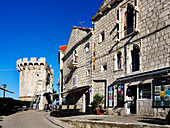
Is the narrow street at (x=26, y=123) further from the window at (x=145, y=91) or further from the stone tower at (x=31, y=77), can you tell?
the stone tower at (x=31, y=77)

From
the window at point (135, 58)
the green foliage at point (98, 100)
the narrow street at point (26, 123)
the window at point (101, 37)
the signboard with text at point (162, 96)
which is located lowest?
the narrow street at point (26, 123)

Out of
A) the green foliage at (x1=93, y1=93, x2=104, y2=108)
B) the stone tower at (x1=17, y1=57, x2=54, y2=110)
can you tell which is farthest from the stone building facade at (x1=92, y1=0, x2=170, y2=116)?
the stone tower at (x1=17, y1=57, x2=54, y2=110)

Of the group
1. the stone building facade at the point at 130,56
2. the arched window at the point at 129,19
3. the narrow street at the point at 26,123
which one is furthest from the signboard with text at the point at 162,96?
the arched window at the point at 129,19

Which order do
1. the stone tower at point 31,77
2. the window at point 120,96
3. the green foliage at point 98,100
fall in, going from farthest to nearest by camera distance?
the stone tower at point 31,77, the green foliage at point 98,100, the window at point 120,96

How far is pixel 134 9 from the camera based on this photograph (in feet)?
50.9

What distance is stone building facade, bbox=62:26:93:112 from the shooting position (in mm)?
22531

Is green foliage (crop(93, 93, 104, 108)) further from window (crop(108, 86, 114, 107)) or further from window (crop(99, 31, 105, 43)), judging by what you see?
window (crop(99, 31, 105, 43))

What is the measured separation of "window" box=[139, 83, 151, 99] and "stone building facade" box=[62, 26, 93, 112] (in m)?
7.52

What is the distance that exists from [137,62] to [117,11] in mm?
5007

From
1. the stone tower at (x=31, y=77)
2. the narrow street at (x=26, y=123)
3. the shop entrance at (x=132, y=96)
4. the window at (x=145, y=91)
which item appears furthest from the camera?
the stone tower at (x=31, y=77)

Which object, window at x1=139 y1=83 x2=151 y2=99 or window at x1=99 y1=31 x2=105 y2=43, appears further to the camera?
window at x1=99 y1=31 x2=105 y2=43

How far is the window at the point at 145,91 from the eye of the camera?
13.7 meters

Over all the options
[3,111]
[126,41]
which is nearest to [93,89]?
[126,41]

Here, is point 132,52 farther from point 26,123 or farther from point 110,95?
point 26,123
